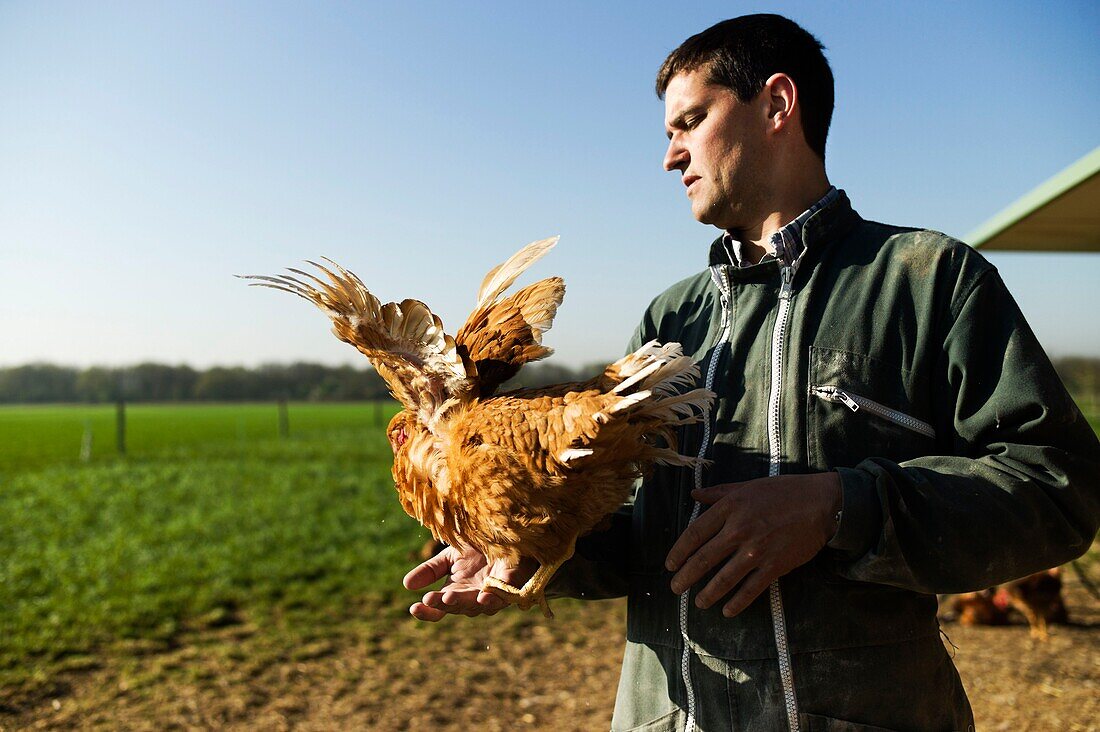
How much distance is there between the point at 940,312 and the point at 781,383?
1.12 ft

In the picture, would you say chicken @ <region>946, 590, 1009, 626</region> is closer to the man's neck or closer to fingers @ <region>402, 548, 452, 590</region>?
the man's neck

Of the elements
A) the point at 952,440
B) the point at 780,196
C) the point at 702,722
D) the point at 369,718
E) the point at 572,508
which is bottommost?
the point at 369,718

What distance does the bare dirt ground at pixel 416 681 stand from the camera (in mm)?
4598

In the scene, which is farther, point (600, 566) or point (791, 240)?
point (600, 566)

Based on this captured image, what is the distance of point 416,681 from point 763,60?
4731 millimetres

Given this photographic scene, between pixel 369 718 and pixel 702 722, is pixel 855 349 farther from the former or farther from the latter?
pixel 369 718

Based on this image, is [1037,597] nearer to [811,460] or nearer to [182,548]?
[811,460]

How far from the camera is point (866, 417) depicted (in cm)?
154

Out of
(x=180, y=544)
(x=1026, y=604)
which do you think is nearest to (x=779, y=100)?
(x=1026, y=604)

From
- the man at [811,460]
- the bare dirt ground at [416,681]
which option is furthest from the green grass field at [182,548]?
the man at [811,460]

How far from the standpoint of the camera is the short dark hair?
69.8 inches

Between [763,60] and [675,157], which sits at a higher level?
[763,60]

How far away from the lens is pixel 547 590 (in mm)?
1890

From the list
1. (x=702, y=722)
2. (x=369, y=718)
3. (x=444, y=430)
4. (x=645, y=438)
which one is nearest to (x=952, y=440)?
(x=645, y=438)
